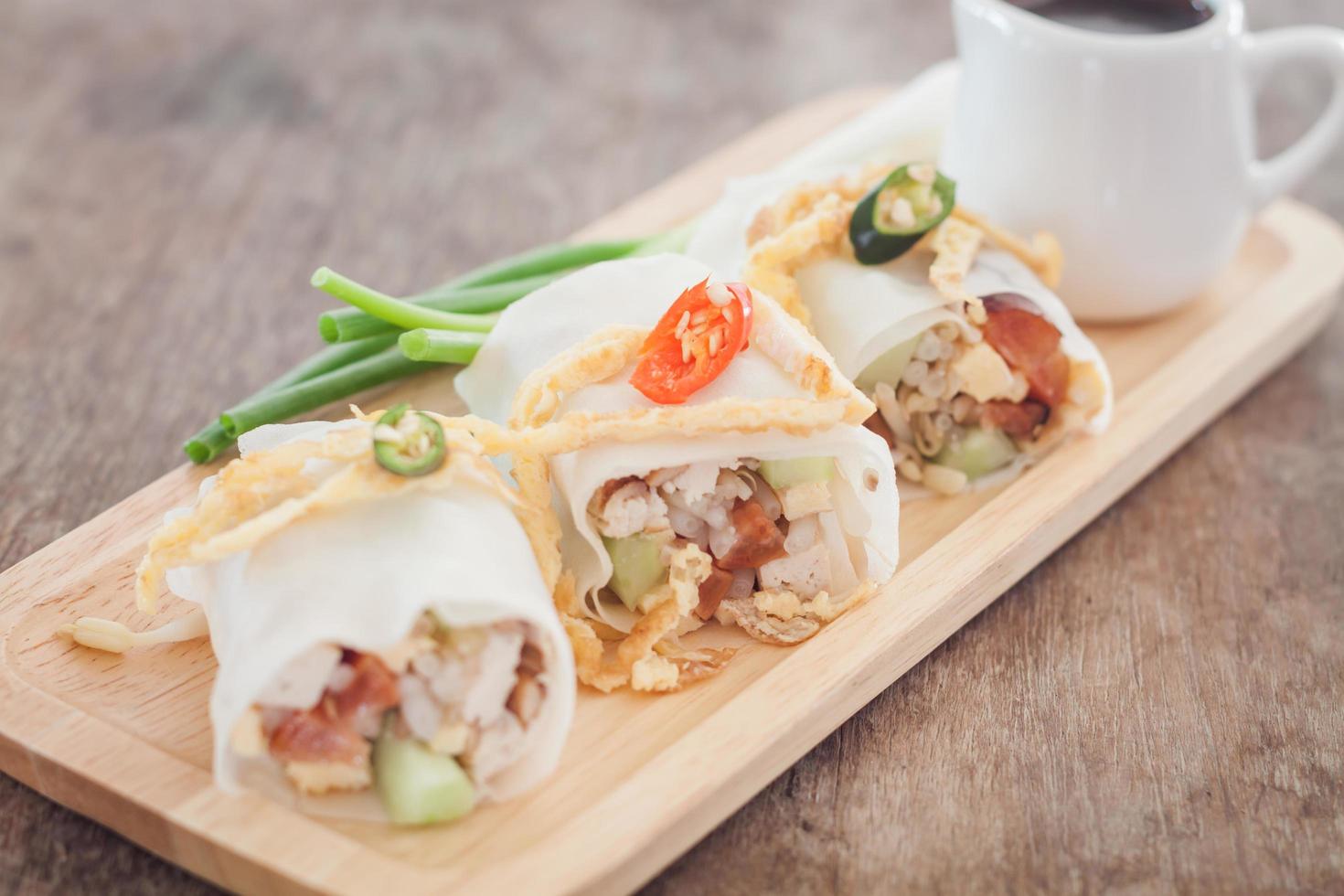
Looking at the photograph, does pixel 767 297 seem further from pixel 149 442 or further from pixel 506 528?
pixel 149 442

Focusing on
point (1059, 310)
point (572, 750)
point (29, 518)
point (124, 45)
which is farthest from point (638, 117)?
point (572, 750)

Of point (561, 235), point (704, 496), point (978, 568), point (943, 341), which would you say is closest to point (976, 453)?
point (943, 341)

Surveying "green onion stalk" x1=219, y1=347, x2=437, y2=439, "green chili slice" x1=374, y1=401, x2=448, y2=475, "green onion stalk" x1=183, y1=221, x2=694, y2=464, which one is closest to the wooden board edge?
"green chili slice" x1=374, y1=401, x2=448, y2=475

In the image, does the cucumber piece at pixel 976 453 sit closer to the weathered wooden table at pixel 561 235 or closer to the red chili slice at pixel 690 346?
the weathered wooden table at pixel 561 235

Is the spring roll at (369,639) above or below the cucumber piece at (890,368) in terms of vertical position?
above

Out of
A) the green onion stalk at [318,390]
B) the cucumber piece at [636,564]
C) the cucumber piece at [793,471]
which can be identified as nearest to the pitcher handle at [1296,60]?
the cucumber piece at [793,471]

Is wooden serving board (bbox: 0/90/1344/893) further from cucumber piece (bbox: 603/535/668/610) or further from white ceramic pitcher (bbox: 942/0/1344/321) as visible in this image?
white ceramic pitcher (bbox: 942/0/1344/321)
